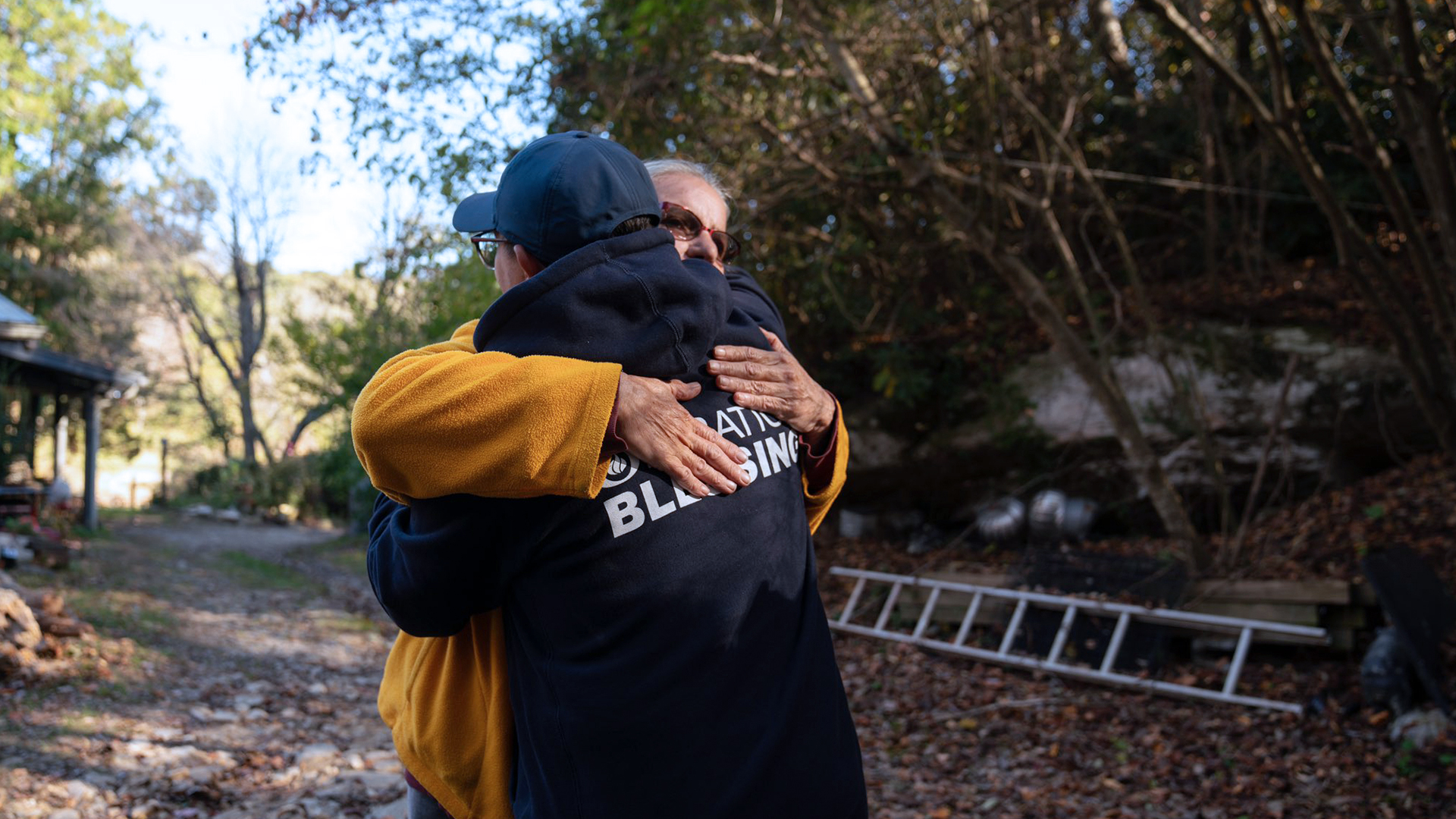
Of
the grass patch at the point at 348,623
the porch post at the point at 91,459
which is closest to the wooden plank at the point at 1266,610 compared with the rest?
the grass patch at the point at 348,623

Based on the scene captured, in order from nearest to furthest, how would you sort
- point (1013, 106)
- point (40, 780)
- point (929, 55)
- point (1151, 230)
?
point (40, 780)
point (929, 55)
point (1013, 106)
point (1151, 230)

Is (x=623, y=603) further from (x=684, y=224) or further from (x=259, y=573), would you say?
(x=259, y=573)

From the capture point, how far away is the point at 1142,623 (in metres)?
6.13

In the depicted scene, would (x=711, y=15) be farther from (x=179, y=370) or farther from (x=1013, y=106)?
(x=179, y=370)

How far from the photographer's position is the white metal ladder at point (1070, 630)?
5.49m

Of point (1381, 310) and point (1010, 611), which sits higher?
point (1381, 310)

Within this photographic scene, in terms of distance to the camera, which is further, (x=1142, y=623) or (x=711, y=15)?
(x=711, y=15)

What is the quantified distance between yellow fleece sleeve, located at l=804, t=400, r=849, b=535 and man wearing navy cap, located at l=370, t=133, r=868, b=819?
398mm

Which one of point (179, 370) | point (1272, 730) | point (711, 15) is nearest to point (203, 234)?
point (179, 370)

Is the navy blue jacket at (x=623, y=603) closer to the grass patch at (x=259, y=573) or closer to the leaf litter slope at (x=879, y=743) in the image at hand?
the leaf litter slope at (x=879, y=743)

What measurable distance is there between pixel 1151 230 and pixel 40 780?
10735mm

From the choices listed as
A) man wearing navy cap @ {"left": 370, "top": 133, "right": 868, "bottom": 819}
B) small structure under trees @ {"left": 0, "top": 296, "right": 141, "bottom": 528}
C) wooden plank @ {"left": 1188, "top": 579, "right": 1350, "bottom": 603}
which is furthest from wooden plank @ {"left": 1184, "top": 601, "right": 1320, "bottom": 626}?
small structure under trees @ {"left": 0, "top": 296, "right": 141, "bottom": 528}

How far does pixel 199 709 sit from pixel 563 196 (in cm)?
537

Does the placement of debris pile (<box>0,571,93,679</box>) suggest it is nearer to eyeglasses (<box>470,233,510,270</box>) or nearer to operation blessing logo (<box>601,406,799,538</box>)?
eyeglasses (<box>470,233,510,270</box>)
